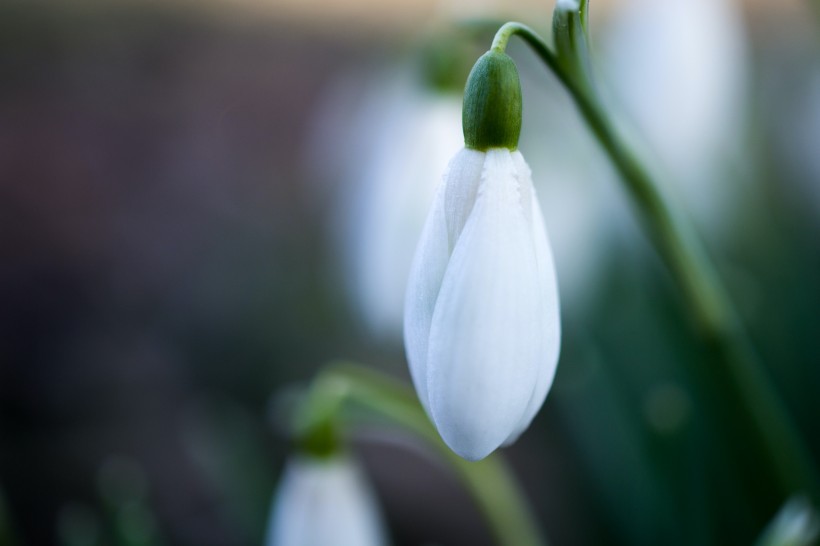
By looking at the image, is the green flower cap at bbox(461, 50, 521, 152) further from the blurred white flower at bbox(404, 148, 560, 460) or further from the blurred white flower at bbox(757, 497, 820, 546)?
the blurred white flower at bbox(757, 497, 820, 546)

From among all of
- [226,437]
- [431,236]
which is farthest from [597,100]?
[226,437]

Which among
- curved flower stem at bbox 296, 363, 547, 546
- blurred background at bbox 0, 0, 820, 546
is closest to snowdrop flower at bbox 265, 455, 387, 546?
curved flower stem at bbox 296, 363, 547, 546

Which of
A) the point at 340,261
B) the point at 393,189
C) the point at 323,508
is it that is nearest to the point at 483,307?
the point at 323,508

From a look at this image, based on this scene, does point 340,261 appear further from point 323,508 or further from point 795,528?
point 795,528

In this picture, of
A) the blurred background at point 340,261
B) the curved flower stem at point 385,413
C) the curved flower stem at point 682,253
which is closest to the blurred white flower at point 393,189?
the blurred background at point 340,261

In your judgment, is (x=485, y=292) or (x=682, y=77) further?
(x=682, y=77)

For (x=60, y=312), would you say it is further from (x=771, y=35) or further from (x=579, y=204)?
(x=771, y=35)
